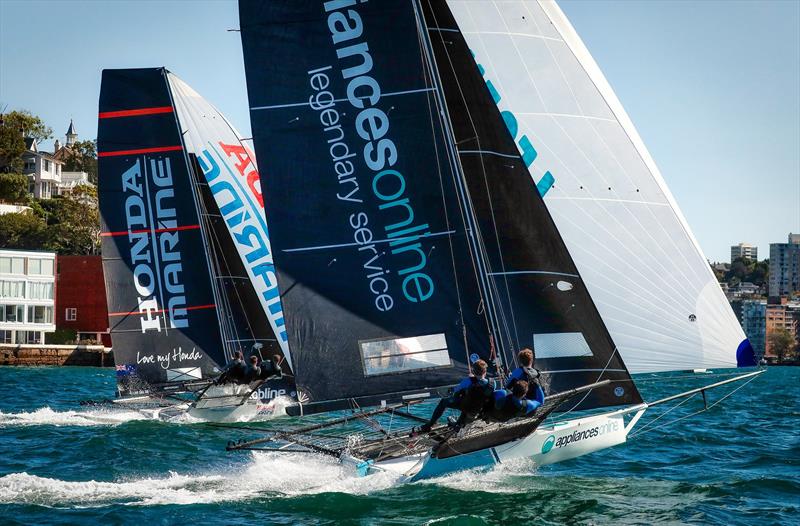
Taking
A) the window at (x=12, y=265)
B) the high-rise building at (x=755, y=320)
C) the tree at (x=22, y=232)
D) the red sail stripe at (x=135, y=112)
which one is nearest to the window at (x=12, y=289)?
the window at (x=12, y=265)

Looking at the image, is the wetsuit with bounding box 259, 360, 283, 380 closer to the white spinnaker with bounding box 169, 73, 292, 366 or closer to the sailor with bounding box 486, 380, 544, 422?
the white spinnaker with bounding box 169, 73, 292, 366

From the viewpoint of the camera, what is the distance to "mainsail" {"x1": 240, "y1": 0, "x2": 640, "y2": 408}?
44.1 feet

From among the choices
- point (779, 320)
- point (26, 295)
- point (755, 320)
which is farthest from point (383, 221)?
point (779, 320)

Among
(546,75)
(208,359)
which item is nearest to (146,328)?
(208,359)

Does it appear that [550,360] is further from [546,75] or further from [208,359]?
[208,359]

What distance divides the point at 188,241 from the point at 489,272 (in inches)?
434

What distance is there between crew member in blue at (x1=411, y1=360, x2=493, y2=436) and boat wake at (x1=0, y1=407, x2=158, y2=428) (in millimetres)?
10882

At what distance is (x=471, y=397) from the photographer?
1245 cm

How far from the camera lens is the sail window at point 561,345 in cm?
1338

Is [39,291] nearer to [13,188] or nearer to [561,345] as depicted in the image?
[13,188]

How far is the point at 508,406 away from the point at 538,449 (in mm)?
755

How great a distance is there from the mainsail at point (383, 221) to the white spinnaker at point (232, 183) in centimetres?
926

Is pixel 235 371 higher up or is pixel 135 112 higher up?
pixel 135 112

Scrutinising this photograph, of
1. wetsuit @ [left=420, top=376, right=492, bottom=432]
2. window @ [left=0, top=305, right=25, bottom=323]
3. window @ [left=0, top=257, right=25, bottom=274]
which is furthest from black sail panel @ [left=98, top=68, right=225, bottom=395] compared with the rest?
window @ [left=0, top=305, right=25, bottom=323]
